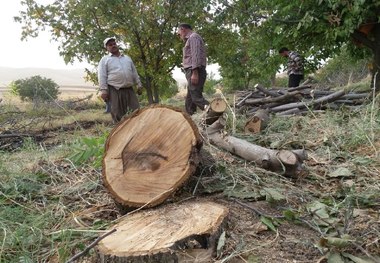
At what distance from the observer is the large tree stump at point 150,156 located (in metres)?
2.24

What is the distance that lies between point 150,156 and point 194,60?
3.51m

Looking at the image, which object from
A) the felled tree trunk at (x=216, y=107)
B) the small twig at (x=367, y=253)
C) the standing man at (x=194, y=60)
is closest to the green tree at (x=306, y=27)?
the standing man at (x=194, y=60)

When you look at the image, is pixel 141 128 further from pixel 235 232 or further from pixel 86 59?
pixel 86 59

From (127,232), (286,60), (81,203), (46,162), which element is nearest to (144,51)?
(286,60)

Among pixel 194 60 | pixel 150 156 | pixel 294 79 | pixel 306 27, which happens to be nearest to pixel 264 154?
pixel 150 156

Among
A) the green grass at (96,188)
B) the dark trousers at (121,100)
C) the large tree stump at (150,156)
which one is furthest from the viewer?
the dark trousers at (121,100)

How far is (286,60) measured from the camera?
8492 mm

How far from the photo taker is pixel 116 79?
5.72 metres

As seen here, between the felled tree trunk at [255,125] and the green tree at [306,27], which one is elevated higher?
the green tree at [306,27]

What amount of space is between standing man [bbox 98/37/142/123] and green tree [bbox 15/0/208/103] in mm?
3285

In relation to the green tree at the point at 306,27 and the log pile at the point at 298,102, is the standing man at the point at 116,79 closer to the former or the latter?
the log pile at the point at 298,102

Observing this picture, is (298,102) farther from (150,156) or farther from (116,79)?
(150,156)

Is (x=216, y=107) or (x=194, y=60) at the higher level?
(x=194, y=60)

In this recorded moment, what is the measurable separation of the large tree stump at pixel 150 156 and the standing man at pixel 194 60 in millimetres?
3210
